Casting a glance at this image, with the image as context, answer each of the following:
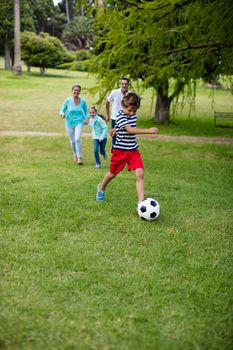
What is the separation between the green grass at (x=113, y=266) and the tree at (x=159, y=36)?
2329 mm

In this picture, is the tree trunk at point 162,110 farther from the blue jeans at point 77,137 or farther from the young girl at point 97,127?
the young girl at point 97,127

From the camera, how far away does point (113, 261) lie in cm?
384

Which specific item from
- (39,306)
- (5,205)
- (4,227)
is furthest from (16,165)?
(39,306)

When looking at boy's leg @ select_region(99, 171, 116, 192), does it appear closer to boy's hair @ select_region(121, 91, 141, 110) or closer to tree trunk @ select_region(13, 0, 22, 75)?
boy's hair @ select_region(121, 91, 141, 110)

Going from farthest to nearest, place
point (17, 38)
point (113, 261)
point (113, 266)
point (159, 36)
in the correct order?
1. point (17, 38)
2. point (159, 36)
3. point (113, 261)
4. point (113, 266)

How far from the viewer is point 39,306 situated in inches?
118

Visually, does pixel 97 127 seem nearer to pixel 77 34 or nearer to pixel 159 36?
pixel 159 36

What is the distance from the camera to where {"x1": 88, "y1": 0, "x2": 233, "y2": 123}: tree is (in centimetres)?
685

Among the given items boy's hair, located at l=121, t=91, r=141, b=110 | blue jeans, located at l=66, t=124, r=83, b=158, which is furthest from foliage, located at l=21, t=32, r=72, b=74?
boy's hair, located at l=121, t=91, r=141, b=110

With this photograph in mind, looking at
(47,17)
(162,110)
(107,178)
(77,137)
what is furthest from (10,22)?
(107,178)

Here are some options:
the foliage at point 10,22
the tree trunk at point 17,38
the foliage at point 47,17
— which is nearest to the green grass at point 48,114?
the tree trunk at point 17,38

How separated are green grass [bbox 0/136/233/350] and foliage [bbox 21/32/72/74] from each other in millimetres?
34198

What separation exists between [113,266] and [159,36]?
521cm

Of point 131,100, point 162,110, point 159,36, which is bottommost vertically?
point 162,110
